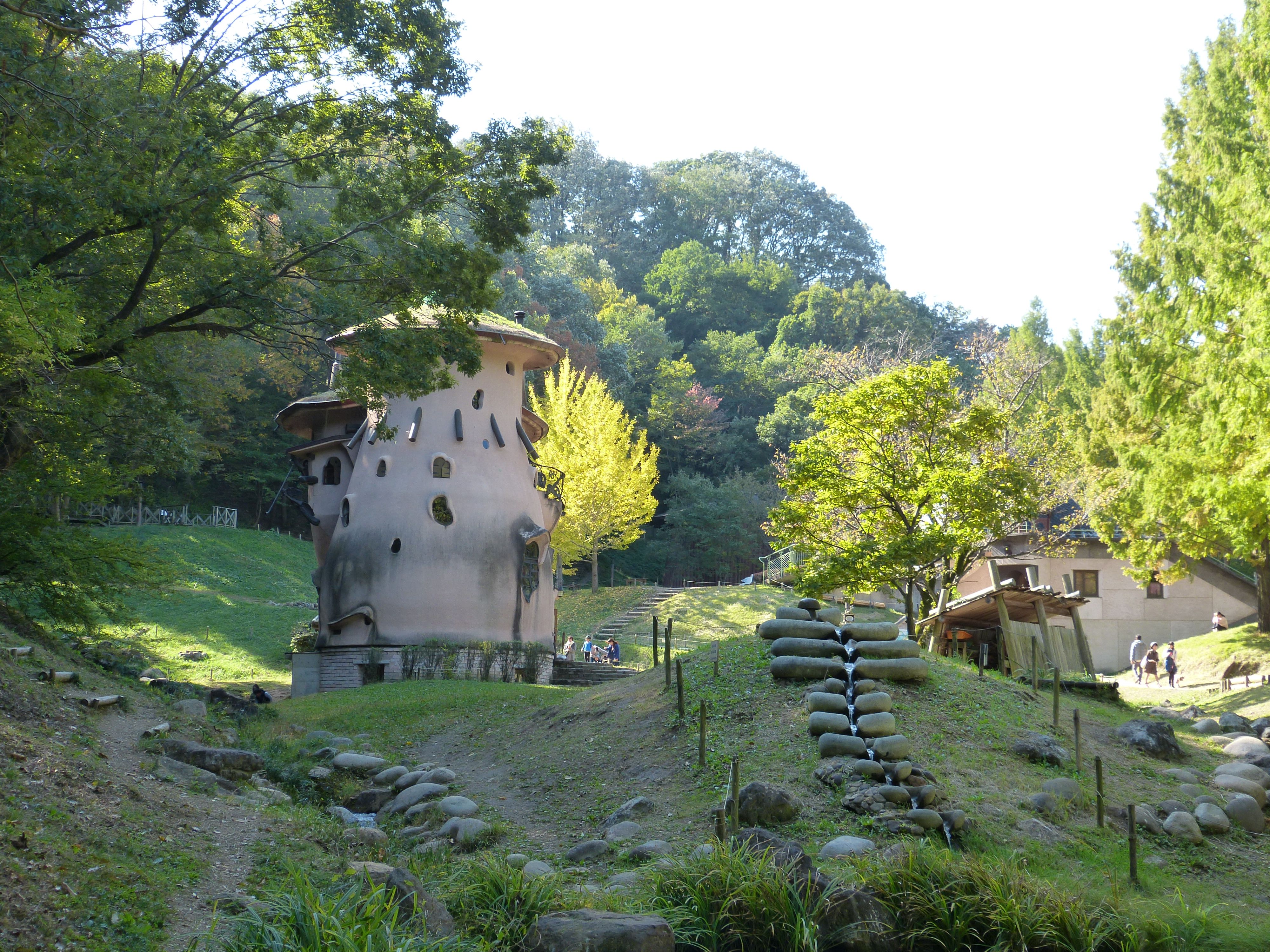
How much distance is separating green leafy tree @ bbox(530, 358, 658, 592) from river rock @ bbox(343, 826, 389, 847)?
29.9 meters

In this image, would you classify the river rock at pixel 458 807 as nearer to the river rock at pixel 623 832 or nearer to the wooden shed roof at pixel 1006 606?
the river rock at pixel 623 832

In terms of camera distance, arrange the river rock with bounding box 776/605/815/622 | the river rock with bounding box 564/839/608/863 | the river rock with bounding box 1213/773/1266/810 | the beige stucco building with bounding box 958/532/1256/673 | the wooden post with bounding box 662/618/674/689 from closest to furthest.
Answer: the river rock with bounding box 564/839/608/863, the river rock with bounding box 1213/773/1266/810, the river rock with bounding box 776/605/815/622, the wooden post with bounding box 662/618/674/689, the beige stucco building with bounding box 958/532/1256/673

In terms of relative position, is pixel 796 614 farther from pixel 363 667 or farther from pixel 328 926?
pixel 363 667

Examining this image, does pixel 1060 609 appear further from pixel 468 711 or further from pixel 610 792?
pixel 610 792

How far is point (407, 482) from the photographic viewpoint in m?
27.8

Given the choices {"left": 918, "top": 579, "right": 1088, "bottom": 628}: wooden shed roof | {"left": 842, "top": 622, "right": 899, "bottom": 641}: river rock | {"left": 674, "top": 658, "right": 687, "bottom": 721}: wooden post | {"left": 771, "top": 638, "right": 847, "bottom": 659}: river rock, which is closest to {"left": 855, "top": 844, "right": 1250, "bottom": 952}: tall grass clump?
{"left": 674, "top": 658, "right": 687, "bottom": 721}: wooden post

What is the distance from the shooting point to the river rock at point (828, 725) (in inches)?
517

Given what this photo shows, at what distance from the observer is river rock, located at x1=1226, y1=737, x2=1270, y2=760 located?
16.2m

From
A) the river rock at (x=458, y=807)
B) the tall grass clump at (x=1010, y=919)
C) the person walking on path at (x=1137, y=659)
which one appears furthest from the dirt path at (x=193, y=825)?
the person walking on path at (x=1137, y=659)

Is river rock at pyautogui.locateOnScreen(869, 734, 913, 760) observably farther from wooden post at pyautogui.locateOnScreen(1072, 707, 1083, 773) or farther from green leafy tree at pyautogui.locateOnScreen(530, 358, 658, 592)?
green leafy tree at pyautogui.locateOnScreen(530, 358, 658, 592)

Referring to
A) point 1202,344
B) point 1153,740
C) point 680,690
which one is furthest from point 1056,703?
point 1202,344

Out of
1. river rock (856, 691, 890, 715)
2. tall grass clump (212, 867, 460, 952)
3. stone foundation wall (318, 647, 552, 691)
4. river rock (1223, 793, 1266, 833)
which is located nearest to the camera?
tall grass clump (212, 867, 460, 952)

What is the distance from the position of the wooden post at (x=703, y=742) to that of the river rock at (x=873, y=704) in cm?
205

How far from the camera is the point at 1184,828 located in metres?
11.9
